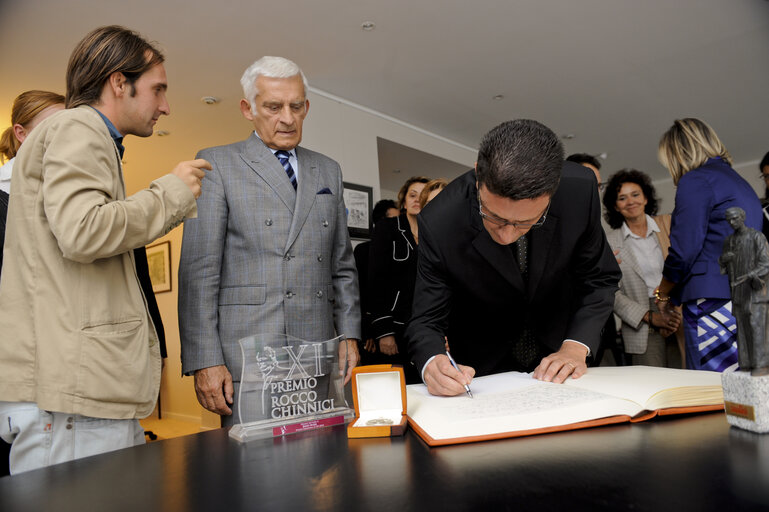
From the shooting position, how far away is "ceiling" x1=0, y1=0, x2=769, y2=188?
128 inches

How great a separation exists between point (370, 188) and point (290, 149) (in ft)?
9.34

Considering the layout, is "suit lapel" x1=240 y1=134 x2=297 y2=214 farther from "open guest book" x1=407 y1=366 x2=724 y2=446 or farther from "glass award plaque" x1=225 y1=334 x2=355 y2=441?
"open guest book" x1=407 y1=366 x2=724 y2=446

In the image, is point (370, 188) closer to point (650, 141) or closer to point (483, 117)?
point (483, 117)

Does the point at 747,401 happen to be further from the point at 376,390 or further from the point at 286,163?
the point at 286,163

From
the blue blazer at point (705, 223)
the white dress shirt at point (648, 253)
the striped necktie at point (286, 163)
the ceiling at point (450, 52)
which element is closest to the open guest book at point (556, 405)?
the striped necktie at point (286, 163)

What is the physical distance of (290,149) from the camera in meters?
1.89

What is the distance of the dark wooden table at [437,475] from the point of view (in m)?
0.55

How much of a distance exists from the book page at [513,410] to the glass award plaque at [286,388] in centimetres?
17

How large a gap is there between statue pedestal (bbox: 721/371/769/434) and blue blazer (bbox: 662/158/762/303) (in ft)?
4.68

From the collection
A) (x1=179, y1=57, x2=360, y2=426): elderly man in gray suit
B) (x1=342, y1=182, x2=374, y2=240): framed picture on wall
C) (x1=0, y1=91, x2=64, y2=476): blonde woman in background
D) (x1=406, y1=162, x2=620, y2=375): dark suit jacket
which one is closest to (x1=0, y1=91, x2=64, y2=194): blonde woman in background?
(x1=0, y1=91, x2=64, y2=476): blonde woman in background

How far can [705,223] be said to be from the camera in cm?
210

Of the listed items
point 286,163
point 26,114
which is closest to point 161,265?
point 26,114

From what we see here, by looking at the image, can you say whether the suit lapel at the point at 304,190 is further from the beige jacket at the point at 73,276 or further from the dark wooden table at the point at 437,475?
the dark wooden table at the point at 437,475

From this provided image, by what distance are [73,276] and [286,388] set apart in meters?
0.52
